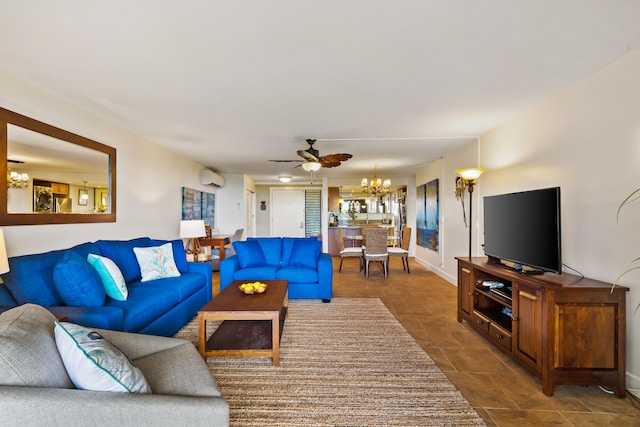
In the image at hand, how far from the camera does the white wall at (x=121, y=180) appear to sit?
8.48ft

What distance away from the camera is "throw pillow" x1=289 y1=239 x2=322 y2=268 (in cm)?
450

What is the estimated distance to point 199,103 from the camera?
10.0ft

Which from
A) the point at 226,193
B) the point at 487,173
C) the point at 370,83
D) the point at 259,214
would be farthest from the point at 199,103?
the point at 259,214

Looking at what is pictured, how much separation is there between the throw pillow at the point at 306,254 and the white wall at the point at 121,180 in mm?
2165

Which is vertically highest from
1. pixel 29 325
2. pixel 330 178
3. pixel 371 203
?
pixel 330 178

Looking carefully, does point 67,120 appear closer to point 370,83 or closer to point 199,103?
point 199,103

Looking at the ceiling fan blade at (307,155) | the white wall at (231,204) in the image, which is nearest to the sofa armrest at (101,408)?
the ceiling fan blade at (307,155)

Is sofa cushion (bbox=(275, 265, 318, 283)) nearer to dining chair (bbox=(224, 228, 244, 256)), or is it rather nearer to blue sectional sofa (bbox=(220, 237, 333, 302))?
blue sectional sofa (bbox=(220, 237, 333, 302))

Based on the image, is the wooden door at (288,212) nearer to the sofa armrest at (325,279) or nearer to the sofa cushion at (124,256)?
the sofa armrest at (325,279)

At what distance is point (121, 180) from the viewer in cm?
386

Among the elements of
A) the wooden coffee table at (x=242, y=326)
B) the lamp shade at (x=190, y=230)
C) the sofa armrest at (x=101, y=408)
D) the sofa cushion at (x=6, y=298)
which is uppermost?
the lamp shade at (x=190, y=230)

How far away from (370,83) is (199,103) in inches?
65.9

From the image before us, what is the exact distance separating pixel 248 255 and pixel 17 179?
2.55 metres

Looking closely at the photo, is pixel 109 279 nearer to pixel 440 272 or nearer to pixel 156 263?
pixel 156 263
